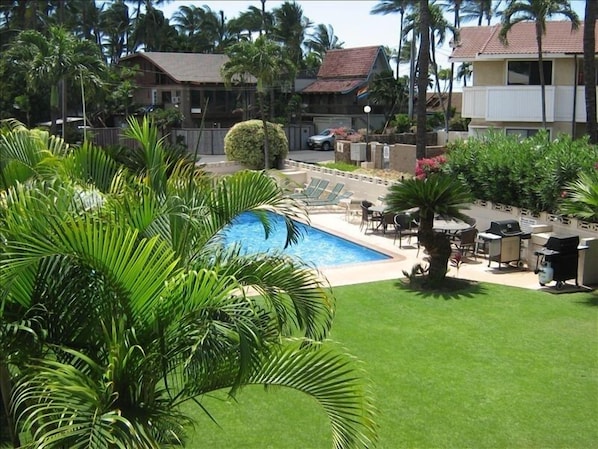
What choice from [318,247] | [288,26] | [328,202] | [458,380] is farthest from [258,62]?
[288,26]

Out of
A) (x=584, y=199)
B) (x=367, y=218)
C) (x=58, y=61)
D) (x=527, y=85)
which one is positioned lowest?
(x=367, y=218)

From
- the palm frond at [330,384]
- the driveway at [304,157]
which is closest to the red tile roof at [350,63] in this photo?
the driveway at [304,157]

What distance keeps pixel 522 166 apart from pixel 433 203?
415 centimetres

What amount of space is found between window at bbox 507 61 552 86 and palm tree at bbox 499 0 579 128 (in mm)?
1118

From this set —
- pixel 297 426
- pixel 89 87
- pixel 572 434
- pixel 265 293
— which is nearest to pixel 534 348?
pixel 572 434

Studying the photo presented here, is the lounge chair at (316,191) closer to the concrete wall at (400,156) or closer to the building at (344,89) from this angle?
the concrete wall at (400,156)

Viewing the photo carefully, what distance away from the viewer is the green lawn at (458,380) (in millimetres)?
7590

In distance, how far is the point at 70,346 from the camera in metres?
4.75

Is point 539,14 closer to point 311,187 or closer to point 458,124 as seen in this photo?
point 311,187

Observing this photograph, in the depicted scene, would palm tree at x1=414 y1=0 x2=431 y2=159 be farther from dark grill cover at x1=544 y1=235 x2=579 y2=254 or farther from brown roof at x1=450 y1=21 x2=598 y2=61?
dark grill cover at x1=544 y1=235 x2=579 y2=254

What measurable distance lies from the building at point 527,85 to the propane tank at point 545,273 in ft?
45.8

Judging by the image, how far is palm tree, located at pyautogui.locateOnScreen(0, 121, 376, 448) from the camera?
4.08m

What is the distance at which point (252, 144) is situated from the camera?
31.8 meters

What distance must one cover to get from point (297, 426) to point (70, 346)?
12.0 feet
